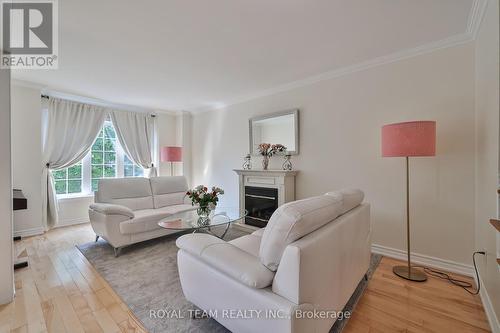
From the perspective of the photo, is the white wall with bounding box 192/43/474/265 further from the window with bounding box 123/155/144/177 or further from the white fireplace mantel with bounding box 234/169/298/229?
the window with bounding box 123/155/144/177

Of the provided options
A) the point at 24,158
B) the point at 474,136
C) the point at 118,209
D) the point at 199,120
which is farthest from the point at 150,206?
the point at 474,136

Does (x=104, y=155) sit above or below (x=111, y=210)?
above

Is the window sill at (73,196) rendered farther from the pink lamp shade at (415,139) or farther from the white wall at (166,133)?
the pink lamp shade at (415,139)

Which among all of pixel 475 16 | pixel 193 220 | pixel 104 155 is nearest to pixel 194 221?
pixel 193 220

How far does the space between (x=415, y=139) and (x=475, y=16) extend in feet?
3.82

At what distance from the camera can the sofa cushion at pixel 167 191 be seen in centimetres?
385

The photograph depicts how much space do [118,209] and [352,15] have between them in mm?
3264

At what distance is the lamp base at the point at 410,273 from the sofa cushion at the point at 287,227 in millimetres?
1592

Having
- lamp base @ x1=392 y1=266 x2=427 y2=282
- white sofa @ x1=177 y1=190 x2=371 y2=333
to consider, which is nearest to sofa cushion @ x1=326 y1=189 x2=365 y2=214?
white sofa @ x1=177 y1=190 x2=371 y2=333

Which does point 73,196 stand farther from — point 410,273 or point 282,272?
point 410,273

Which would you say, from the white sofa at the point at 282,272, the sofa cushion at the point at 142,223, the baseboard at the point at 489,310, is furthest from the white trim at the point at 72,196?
the baseboard at the point at 489,310

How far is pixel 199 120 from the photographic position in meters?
5.27

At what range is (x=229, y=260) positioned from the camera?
1.25 m

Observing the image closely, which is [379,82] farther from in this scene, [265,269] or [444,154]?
[265,269]
